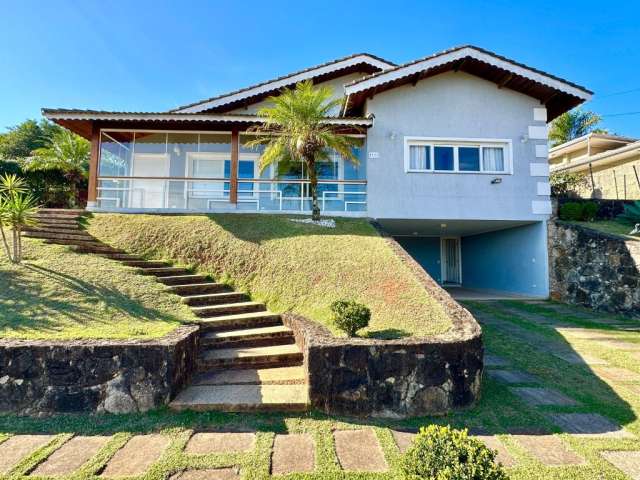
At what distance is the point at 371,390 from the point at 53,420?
3.73m

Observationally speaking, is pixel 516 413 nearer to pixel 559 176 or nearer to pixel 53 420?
pixel 53 420

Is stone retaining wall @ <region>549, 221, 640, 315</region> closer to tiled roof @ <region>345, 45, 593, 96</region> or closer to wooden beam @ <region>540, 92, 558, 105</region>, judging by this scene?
wooden beam @ <region>540, 92, 558, 105</region>

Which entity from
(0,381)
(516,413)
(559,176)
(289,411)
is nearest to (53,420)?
(0,381)

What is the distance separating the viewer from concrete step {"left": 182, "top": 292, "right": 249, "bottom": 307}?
269 inches

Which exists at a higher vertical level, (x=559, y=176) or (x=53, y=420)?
(x=559, y=176)

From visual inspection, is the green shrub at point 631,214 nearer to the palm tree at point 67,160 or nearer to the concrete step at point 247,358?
A: the concrete step at point 247,358

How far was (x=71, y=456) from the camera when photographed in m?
3.34

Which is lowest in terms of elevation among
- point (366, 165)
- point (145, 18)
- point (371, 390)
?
point (371, 390)

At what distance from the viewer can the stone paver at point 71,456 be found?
3.10 metres

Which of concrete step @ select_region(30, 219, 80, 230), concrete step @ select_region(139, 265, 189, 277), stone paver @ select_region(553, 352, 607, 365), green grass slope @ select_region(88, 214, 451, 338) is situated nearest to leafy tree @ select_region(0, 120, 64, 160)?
concrete step @ select_region(30, 219, 80, 230)

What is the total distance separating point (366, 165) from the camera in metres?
11.8

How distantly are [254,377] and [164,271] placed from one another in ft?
13.8

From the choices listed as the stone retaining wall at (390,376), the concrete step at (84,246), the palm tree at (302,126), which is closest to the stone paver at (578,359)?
the stone retaining wall at (390,376)

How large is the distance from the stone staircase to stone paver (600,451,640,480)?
3.15 meters
